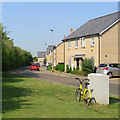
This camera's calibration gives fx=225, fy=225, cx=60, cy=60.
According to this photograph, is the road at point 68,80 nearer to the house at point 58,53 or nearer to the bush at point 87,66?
the bush at point 87,66

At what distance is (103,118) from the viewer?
7.10 metres

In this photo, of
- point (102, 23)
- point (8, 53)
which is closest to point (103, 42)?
point (102, 23)

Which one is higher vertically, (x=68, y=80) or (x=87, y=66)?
(x=87, y=66)

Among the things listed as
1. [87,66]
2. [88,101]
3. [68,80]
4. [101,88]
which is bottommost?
[68,80]

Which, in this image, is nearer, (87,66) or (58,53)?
(87,66)

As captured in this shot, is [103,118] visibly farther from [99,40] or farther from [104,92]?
[99,40]

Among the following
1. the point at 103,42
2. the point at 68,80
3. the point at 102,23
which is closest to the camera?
the point at 68,80

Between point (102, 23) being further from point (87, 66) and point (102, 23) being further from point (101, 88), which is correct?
point (101, 88)

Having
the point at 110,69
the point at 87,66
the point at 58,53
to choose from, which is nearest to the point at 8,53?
the point at 87,66

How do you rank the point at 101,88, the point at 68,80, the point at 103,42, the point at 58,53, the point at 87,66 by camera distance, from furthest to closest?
the point at 58,53 < the point at 103,42 < the point at 87,66 < the point at 68,80 < the point at 101,88

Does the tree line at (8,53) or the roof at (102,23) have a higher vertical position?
the roof at (102,23)

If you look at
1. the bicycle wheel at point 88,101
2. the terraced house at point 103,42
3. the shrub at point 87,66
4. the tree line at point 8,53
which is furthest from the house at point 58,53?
the bicycle wheel at point 88,101

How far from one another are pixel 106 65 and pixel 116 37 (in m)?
6.65

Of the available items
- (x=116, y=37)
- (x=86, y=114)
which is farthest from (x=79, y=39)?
(x=86, y=114)
